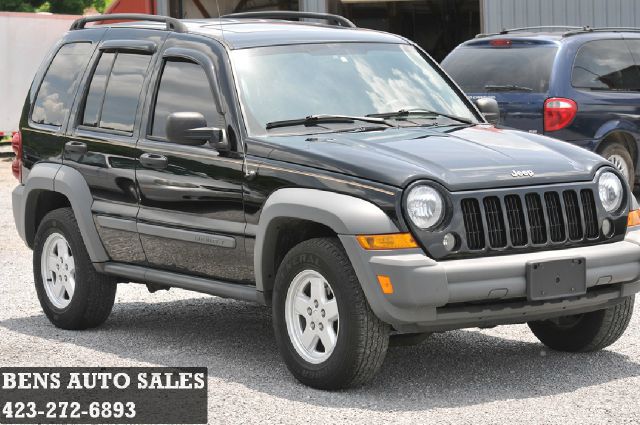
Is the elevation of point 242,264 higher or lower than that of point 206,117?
lower

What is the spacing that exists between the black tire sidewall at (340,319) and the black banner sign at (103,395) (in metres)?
0.46

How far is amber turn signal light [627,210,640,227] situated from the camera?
721cm

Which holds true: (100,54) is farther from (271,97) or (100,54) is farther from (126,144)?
(271,97)

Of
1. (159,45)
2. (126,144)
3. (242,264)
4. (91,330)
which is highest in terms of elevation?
(159,45)

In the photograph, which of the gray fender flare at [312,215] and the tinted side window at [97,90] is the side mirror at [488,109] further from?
the tinted side window at [97,90]

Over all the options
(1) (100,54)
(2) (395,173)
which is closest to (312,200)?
(2) (395,173)

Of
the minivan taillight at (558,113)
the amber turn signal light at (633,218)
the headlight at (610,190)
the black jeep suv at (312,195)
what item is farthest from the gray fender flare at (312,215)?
the minivan taillight at (558,113)

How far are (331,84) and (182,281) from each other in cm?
133

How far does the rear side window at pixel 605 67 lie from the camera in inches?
540

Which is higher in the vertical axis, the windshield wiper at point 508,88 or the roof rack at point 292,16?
the roof rack at point 292,16

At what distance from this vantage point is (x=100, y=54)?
8.80 metres

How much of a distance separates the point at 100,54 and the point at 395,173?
9.39 feet

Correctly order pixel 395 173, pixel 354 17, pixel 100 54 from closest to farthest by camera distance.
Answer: pixel 395 173
pixel 100 54
pixel 354 17

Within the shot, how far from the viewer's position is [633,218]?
23.8 feet
